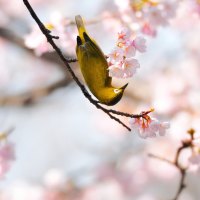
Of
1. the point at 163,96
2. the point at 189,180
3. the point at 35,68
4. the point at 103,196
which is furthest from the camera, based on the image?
the point at 189,180

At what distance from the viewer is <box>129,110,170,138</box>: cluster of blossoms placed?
1.35 meters

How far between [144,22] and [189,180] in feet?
22.1

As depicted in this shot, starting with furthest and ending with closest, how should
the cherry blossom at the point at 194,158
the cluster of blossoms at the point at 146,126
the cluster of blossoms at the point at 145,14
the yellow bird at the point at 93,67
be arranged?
the cluster of blossoms at the point at 145,14 < the cherry blossom at the point at 194,158 < the cluster of blossoms at the point at 146,126 < the yellow bird at the point at 93,67

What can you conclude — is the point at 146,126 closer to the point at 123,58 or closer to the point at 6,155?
the point at 123,58

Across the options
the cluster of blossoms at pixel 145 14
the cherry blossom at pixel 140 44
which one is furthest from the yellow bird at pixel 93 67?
the cluster of blossoms at pixel 145 14

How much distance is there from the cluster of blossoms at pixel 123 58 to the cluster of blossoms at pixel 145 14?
2.78 feet

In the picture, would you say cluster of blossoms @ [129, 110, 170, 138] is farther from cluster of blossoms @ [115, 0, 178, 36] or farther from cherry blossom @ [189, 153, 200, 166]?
cluster of blossoms @ [115, 0, 178, 36]

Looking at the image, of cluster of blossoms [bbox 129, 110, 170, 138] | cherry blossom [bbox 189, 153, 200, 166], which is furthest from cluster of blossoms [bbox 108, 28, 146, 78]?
cherry blossom [bbox 189, 153, 200, 166]

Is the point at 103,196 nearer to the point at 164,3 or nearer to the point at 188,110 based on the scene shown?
the point at 188,110

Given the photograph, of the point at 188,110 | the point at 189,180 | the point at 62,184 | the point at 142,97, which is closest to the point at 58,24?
the point at 142,97

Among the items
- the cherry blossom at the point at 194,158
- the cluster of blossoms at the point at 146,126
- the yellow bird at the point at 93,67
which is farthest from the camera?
the cherry blossom at the point at 194,158

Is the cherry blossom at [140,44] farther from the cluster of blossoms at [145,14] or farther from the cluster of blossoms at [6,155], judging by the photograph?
the cluster of blossoms at [6,155]

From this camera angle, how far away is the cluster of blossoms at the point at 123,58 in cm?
122

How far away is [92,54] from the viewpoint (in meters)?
1.15
